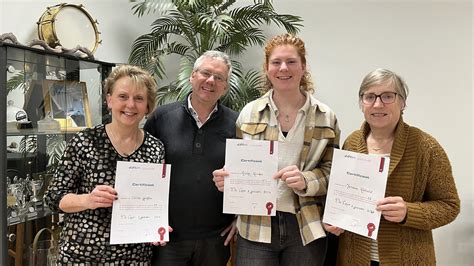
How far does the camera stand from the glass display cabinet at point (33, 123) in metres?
1.92

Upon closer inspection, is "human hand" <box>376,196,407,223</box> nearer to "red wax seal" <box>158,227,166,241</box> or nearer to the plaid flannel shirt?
the plaid flannel shirt


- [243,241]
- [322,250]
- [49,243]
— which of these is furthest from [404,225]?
[49,243]

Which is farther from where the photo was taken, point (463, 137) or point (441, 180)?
point (463, 137)

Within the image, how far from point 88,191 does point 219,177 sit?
20.9 inches

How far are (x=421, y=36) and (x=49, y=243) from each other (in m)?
2.96

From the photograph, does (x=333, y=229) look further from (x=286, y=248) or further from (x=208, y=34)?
(x=208, y=34)

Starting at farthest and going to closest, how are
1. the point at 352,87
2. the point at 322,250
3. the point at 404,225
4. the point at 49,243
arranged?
the point at 352,87
the point at 49,243
the point at 322,250
the point at 404,225

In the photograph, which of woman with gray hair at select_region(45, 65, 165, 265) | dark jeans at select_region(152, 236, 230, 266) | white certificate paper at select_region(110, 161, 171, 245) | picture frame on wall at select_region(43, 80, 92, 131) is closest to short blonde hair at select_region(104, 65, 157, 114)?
woman with gray hair at select_region(45, 65, 165, 265)

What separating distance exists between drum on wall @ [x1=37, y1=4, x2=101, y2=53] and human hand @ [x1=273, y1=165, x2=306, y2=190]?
1697mm

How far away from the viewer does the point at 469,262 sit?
9.39 feet

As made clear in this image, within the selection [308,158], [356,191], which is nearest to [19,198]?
[308,158]

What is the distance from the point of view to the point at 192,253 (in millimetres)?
1757

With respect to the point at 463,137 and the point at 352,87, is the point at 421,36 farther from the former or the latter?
the point at 463,137

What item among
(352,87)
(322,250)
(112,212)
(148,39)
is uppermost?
(148,39)
